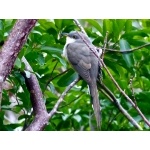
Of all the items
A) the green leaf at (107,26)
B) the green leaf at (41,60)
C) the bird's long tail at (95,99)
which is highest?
the green leaf at (107,26)

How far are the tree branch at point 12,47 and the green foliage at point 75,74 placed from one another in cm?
44

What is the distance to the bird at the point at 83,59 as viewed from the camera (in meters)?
2.28

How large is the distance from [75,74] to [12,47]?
100cm

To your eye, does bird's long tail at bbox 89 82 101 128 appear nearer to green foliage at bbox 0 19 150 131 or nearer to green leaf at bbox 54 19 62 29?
green foliage at bbox 0 19 150 131

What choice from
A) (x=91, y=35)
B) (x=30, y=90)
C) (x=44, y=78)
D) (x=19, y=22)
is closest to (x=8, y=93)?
(x=44, y=78)

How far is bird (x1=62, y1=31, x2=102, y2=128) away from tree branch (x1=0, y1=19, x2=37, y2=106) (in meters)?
0.60

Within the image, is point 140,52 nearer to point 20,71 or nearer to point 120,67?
point 120,67

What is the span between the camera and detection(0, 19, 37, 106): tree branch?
1.60m

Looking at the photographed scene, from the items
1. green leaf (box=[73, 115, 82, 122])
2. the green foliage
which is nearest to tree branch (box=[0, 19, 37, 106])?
the green foliage

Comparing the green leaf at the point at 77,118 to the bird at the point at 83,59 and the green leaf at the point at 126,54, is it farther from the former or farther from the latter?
the green leaf at the point at 126,54

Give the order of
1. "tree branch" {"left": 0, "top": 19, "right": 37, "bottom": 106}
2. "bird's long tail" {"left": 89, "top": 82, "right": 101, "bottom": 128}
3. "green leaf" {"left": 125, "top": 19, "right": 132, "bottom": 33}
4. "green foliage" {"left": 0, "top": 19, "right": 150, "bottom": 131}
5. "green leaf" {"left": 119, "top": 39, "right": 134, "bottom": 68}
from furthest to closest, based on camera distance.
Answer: "green leaf" {"left": 125, "top": 19, "right": 132, "bottom": 33}, "green leaf" {"left": 119, "top": 39, "right": 134, "bottom": 68}, "green foliage" {"left": 0, "top": 19, "right": 150, "bottom": 131}, "bird's long tail" {"left": 89, "top": 82, "right": 101, "bottom": 128}, "tree branch" {"left": 0, "top": 19, "right": 37, "bottom": 106}

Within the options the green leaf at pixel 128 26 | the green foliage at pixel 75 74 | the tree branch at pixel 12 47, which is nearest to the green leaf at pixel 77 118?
the green foliage at pixel 75 74

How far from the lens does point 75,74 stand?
8.49ft
